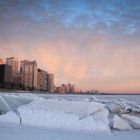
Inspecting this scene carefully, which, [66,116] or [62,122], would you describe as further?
[66,116]

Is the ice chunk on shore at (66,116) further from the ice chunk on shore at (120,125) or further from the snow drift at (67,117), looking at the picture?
the ice chunk on shore at (120,125)

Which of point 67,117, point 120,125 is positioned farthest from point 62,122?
point 120,125

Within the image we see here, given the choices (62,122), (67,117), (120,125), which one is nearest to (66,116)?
(67,117)

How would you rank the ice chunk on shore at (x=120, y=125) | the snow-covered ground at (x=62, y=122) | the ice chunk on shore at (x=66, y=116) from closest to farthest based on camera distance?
the snow-covered ground at (x=62, y=122) < the ice chunk on shore at (x=66, y=116) < the ice chunk on shore at (x=120, y=125)

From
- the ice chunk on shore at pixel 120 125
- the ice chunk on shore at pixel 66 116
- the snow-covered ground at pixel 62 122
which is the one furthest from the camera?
the ice chunk on shore at pixel 120 125

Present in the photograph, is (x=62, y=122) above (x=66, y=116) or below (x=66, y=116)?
below

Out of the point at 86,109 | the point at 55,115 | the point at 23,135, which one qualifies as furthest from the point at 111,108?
the point at 23,135

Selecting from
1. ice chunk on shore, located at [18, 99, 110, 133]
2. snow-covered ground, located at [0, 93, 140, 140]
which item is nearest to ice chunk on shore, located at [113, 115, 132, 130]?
snow-covered ground, located at [0, 93, 140, 140]

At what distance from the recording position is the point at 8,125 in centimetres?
624

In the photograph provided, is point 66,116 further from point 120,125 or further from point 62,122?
point 120,125

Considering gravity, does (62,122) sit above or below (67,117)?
below

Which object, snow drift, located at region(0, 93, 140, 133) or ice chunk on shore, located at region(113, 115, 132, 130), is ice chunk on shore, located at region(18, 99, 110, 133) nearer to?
snow drift, located at region(0, 93, 140, 133)

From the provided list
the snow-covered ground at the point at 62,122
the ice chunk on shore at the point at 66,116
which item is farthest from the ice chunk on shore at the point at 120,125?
the ice chunk on shore at the point at 66,116

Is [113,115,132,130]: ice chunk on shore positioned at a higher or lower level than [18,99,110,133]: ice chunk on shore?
lower
